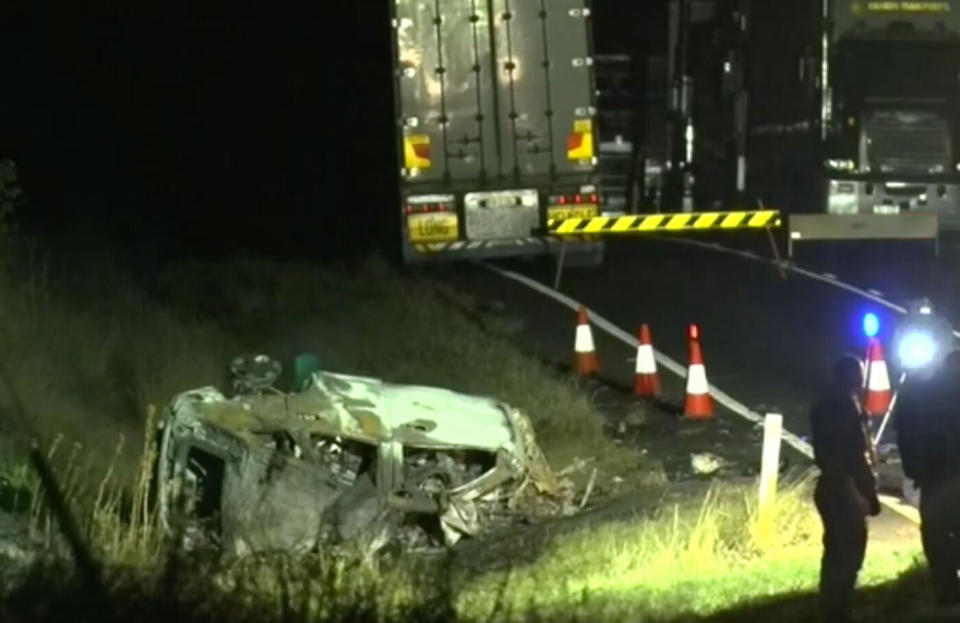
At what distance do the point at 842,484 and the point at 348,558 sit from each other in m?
2.30

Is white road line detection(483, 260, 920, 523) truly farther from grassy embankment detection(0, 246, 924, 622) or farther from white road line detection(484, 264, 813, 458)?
grassy embankment detection(0, 246, 924, 622)

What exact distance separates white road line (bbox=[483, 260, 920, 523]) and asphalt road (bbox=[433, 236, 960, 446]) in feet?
0.46

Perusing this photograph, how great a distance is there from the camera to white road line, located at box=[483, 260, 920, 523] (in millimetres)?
11719

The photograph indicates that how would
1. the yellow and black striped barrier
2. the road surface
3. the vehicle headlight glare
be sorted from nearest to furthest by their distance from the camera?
the vehicle headlight glare → the road surface → the yellow and black striped barrier

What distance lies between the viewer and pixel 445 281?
80.3 feet

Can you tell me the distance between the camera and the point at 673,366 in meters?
17.5

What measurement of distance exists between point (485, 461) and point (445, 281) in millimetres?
13372

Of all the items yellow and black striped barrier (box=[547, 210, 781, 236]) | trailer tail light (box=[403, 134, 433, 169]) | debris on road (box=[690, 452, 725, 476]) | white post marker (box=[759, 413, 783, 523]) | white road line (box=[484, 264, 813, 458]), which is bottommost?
white road line (box=[484, 264, 813, 458])

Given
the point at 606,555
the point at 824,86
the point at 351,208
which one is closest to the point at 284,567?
the point at 606,555

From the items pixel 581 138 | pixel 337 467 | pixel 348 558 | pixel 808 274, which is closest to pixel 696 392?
pixel 337 467

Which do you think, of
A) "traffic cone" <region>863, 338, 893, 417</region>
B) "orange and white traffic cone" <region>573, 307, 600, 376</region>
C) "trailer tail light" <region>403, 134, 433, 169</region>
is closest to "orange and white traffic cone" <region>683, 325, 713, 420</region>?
"traffic cone" <region>863, 338, 893, 417</region>

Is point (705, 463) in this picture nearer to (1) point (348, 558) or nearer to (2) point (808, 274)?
(1) point (348, 558)

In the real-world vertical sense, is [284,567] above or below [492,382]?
above

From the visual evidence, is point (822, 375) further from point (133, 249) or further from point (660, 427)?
point (133, 249)
